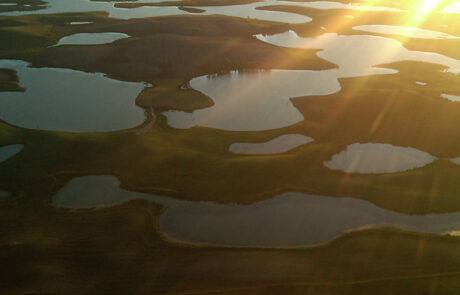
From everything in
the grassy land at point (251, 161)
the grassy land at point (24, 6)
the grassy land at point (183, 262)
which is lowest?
the grassy land at point (183, 262)

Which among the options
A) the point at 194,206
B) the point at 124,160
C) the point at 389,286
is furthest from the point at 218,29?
the point at 389,286

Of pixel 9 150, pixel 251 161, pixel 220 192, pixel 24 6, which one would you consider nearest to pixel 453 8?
pixel 24 6

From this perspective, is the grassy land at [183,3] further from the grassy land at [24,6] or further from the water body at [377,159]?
the water body at [377,159]

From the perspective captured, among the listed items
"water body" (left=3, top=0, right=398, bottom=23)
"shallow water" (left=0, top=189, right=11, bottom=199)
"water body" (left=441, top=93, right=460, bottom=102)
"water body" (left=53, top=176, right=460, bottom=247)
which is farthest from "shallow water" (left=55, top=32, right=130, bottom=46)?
"water body" (left=441, top=93, right=460, bottom=102)

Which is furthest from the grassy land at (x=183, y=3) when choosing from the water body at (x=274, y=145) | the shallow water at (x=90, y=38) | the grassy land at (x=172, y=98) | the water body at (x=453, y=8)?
the water body at (x=274, y=145)

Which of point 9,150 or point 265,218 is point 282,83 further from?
point 9,150

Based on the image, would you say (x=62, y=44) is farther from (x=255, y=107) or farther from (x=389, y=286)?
(x=389, y=286)
